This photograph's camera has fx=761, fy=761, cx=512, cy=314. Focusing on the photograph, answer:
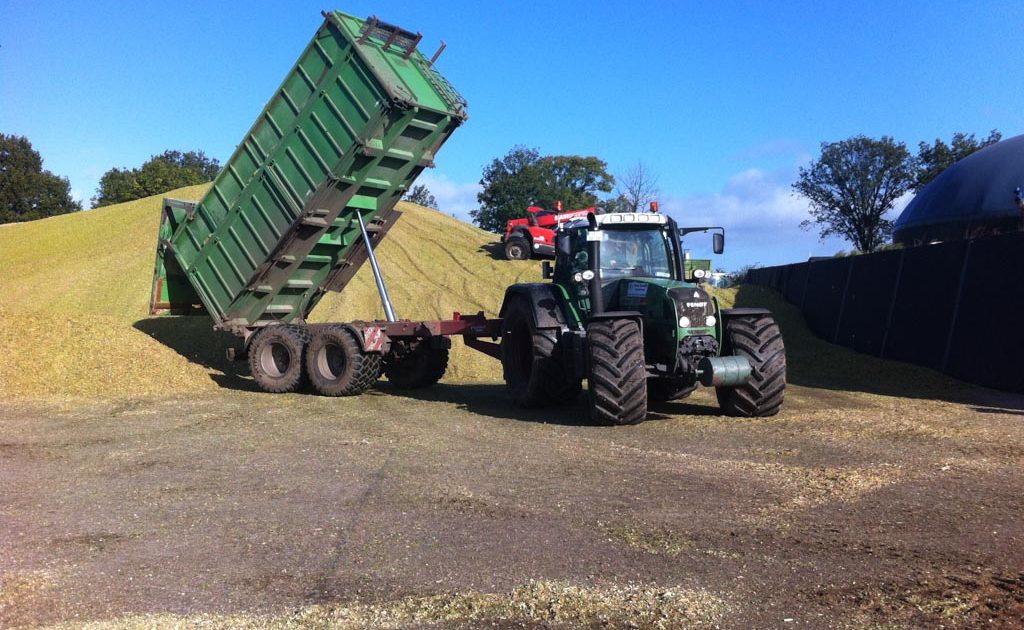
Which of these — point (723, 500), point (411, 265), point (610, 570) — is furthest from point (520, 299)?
point (411, 265)

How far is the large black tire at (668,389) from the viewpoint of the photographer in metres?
9.39

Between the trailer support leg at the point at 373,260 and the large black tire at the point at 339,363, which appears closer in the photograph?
the large black tire at the point at 339,363

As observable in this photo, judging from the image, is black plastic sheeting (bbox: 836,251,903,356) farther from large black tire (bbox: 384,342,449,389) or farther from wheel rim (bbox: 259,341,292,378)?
wheel rim (bbox: 259,341,292,378)

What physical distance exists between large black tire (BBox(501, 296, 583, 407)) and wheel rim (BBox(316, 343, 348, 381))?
2.82m

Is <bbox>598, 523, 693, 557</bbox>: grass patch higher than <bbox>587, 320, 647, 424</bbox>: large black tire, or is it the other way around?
<bbox>587, 320, 647, 424</bbox>: large black tire

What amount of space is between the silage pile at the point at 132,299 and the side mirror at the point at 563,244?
6.10 m

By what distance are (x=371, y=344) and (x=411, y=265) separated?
16.1 metres

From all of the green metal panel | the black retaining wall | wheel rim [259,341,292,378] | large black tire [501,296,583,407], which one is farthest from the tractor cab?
the black retaining wall

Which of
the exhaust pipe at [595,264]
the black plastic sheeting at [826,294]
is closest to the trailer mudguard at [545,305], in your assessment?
the exhaust pipe at [595,264]

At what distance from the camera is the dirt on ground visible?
12.1 ft

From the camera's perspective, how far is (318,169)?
10.9 m

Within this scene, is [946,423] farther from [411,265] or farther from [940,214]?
[940,214]

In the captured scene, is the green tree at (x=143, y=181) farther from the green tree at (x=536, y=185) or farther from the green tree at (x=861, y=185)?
the green tree at (x=861, y=185)

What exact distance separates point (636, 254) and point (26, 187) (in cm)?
6476
